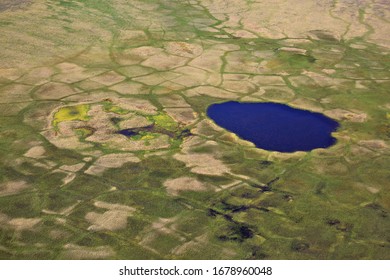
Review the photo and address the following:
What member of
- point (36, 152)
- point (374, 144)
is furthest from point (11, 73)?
point (374, 144)

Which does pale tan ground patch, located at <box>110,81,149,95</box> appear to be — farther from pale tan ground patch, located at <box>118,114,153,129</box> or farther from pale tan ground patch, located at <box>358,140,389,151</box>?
pale tan ground patch, located at <box>358,140,389,151</box>

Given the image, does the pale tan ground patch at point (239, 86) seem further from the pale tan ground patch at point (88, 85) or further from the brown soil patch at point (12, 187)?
the brown soil patch at point (12, 187)

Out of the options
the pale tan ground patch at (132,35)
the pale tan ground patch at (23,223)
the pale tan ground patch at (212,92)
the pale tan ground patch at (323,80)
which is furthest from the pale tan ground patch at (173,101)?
the pale tan ground patch at (23,223)

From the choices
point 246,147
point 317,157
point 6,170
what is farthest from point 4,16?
point 317,157

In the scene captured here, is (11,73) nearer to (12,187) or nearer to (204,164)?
(12,187)

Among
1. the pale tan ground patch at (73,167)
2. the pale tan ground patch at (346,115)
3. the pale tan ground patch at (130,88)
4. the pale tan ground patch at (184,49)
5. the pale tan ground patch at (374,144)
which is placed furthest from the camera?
the pale tan ground patch at (184,49)

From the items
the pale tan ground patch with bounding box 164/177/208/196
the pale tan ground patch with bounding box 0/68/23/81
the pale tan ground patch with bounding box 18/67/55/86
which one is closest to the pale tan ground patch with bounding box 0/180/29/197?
the pale tan ground patch with bounding box 164/177/208/196

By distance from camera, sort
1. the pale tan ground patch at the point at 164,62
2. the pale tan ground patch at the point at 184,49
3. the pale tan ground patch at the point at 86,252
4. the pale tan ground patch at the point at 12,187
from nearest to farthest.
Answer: the pale tan ground patch at the point at 86,252
the pale tan ground patch at the point at 12,187
the pale tan ground patch at the point at 164,62
the pale tan ground patch at the point at 184,49
